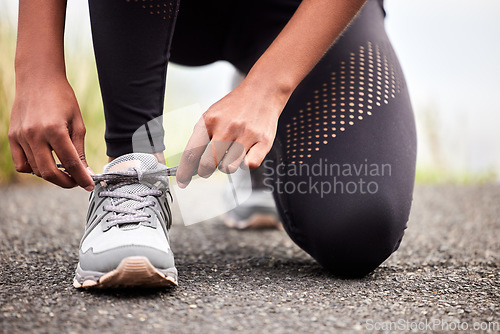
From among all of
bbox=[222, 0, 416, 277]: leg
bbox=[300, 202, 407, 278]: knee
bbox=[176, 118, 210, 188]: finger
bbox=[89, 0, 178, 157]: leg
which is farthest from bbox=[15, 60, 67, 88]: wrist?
bbox=[300, 202, 407, 278]: knee

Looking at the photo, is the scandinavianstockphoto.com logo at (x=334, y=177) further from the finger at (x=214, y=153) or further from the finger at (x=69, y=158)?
the finger at (x=69, y=158)

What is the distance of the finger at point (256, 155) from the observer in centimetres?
78

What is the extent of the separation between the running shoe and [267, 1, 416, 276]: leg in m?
0.30

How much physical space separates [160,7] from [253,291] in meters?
0.59

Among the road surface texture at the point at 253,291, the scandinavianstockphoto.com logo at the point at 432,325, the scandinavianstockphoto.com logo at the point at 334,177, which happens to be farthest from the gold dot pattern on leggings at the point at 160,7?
the scandinavianstockphoto.com logo at the point at 432,325

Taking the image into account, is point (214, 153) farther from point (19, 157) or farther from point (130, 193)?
point (19, 157)

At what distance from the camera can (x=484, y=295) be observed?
87 cm

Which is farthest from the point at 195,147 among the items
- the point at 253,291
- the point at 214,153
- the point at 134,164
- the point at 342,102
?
the point at 342,102

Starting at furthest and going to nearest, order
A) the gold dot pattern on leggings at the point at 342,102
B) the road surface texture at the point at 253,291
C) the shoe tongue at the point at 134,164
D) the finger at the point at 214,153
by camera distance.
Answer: the gold dot pattern on leggings at the point at 342,102, the shoe tongue at the point at 134,164, the finger at the point at 214,153, the road surface texture at the point at 253,291

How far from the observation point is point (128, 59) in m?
0.94

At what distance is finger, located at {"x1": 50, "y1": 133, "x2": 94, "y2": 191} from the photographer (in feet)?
2.56

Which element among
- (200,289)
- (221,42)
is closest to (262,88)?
(200,289)

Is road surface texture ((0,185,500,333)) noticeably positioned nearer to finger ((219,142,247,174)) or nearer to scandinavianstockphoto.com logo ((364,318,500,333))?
scandinavianstockphoto.com logo ((364,318,500,333))

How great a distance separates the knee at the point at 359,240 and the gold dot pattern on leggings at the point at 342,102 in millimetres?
175
